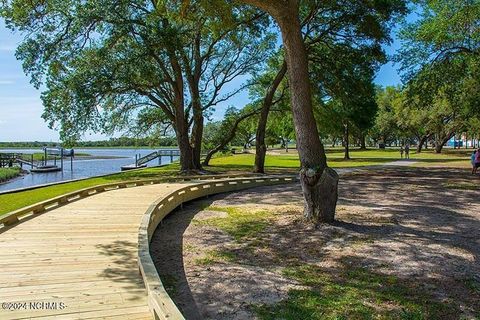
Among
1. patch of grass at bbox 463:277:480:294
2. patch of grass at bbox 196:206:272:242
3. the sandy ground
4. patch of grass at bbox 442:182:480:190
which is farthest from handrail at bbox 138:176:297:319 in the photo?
patch of grass at bbox 442:182:480:190

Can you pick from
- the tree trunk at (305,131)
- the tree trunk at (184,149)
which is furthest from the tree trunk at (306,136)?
the tree trunk at (184,149)

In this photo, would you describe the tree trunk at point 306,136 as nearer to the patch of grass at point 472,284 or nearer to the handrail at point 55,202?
the patch of grass at point 472,284

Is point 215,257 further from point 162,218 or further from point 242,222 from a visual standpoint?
point 162,218

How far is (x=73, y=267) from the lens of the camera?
5.51 metres

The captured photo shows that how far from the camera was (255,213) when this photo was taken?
11344mm

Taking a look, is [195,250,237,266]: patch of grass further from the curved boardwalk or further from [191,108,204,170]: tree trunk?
[191,108,204,170]: tree trunk

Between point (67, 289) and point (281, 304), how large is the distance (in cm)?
265

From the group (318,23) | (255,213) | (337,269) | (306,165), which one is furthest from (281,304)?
(318,23)

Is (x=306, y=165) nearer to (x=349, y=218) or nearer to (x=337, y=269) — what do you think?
(x=349, y=218)

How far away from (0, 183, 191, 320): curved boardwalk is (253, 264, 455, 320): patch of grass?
5.75 feet

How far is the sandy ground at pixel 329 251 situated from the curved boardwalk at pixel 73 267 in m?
0.85

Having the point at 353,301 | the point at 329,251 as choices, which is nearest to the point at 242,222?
the point at 329,251

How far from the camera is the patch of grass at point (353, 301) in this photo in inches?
193

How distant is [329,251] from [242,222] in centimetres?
317
